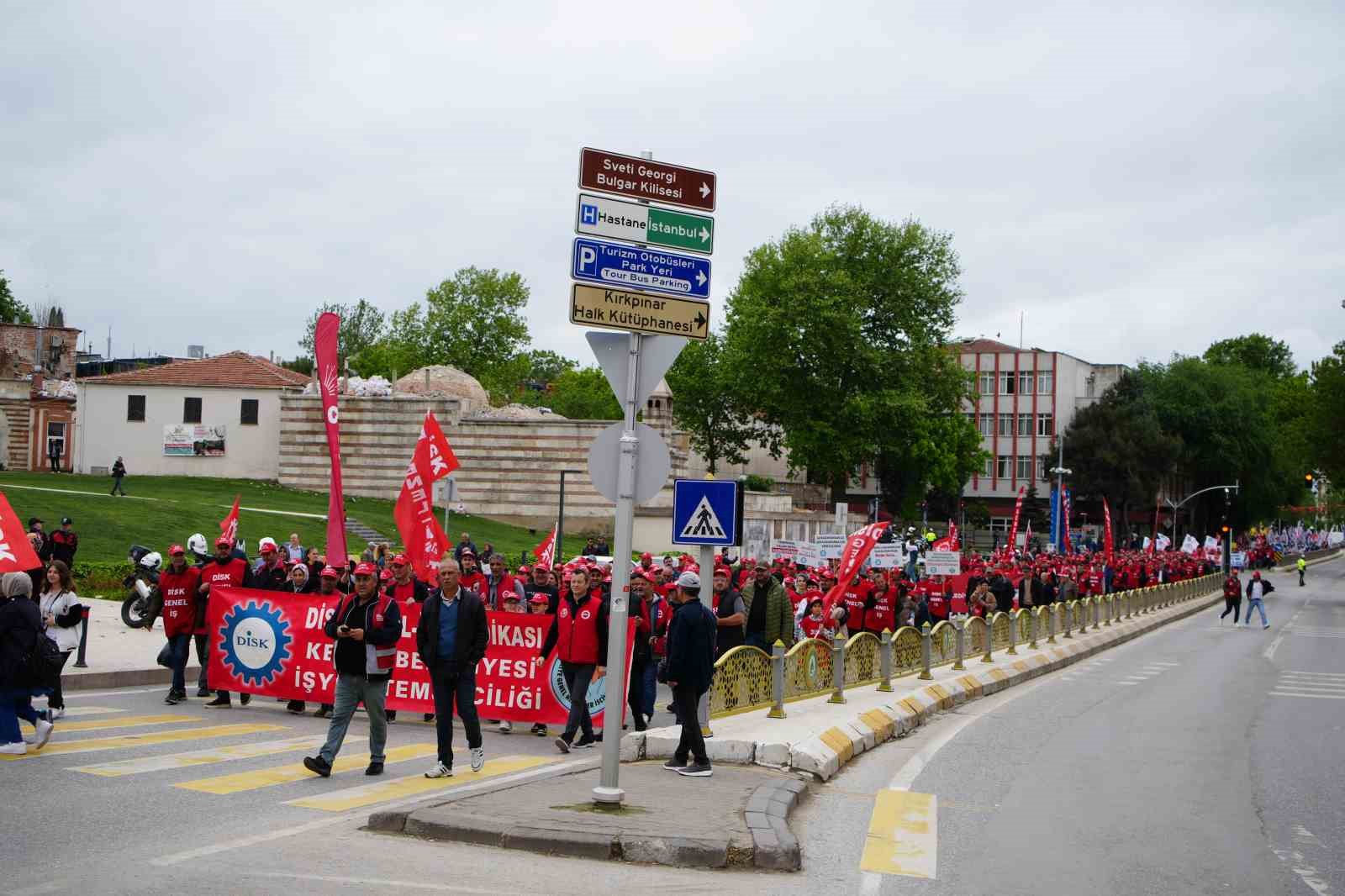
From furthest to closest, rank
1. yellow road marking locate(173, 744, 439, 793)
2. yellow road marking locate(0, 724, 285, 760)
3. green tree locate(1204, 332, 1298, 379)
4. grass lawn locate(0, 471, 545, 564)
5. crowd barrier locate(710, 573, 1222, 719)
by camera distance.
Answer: green tree locate(1204, 332, 1298, 379), grass lawn locate(0, 471, 545, 564), crowd barrier locate(710, 573, 1222, 719), yellow road marking locate(0, 724, 285, 760), yellow road marking locate(173, 744, 439, 793)

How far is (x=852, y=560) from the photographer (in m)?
21.0

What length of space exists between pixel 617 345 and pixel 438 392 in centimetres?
5804

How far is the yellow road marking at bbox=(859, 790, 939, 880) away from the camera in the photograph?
8117 millimetres

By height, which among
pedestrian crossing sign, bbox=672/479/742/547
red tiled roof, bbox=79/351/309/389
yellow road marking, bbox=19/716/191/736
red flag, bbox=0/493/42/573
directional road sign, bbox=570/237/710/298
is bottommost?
yellow road marking, bbox=19/716/191/736

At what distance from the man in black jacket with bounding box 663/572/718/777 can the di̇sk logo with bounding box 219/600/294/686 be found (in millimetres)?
6009

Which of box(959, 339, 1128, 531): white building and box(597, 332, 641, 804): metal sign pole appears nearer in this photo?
box(597, 332, 641, 804): metal sign pole

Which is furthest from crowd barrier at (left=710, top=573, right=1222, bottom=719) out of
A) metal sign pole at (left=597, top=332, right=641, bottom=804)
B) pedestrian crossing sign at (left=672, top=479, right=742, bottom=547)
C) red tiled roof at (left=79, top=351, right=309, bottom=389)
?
red tiled roof at (left=79, top=351, right=309, bottom=389)

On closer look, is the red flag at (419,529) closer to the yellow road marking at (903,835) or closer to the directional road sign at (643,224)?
the yellow road marking at (903,835)

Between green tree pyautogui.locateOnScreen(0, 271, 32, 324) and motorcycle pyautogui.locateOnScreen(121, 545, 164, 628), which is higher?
green tree pyautogui.locateOnScreen(0, 271, 32, 324)

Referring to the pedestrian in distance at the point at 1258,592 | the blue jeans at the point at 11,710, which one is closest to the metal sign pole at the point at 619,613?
the blue jeans at the point at 11,710

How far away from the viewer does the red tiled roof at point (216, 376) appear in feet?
194

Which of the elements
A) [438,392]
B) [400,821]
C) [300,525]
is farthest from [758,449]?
[400,821]

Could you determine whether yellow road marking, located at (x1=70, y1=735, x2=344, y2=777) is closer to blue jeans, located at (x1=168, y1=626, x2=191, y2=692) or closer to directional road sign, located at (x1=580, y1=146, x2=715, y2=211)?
blue jeans, located at (x1=168, y1=626, x2=191, y2=692)

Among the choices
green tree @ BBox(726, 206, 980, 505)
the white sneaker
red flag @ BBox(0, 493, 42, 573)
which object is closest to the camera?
the white sneaker
